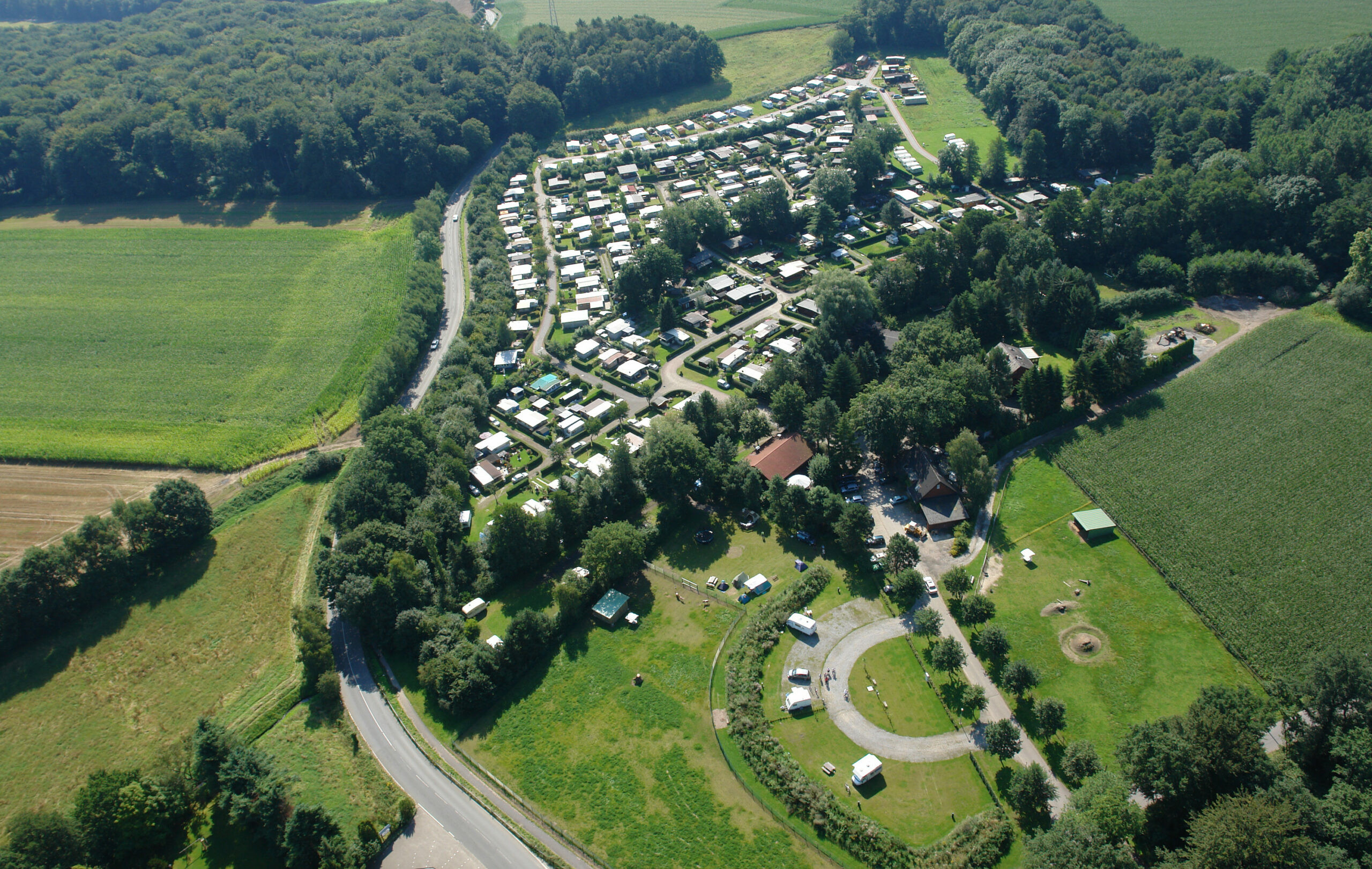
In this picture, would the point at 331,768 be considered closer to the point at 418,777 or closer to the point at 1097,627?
the point at 418,777

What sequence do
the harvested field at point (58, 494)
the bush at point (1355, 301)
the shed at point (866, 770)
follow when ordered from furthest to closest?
the bush at point (1355, 301), the harvested field at point (58, 494), the shed at point (866, 770)

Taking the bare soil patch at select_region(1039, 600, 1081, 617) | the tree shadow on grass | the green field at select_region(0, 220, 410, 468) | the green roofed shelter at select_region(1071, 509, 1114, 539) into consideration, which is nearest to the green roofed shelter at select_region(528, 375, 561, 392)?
the green field at select_region(0, 220, 410, 468)

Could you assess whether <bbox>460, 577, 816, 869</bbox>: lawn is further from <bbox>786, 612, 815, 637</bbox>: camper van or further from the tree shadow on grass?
the tree shadow on grass

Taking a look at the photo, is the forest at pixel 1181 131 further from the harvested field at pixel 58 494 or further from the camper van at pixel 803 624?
the harvested field at pixel 58 494

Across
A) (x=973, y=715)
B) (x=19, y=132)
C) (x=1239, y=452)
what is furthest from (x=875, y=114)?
(x=19, y=132)

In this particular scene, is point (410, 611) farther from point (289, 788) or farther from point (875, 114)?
point (875, 114)

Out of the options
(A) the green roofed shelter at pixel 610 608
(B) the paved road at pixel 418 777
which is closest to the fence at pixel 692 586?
(A) the green roofed shelter at pixel 610 608
